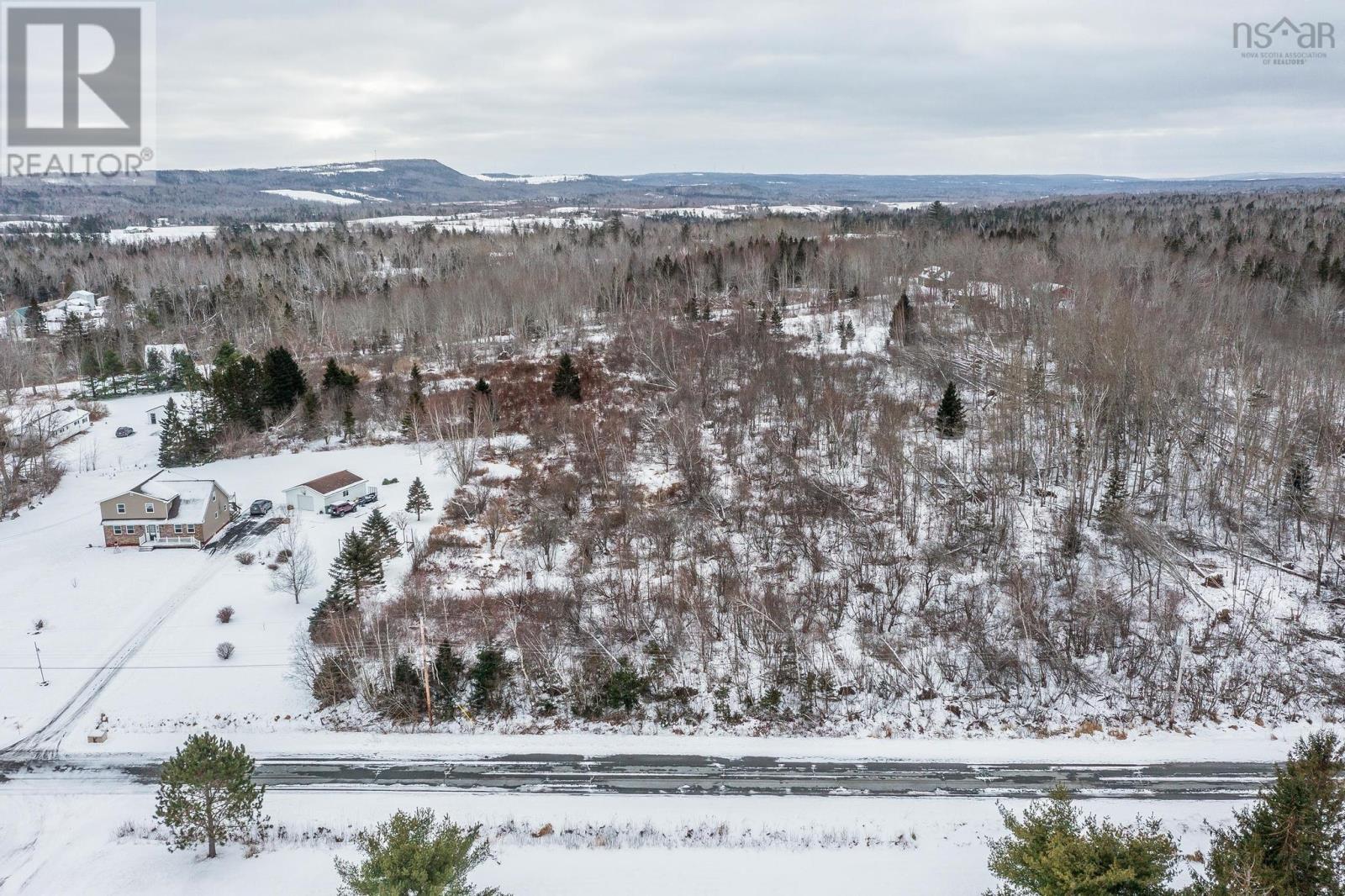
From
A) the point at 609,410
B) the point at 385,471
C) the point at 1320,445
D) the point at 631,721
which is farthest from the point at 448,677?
the point at 1320,445

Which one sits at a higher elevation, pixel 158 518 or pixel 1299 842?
pixel 158 518

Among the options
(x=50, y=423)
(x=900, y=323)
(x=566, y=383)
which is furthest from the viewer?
(x=900, y=323)

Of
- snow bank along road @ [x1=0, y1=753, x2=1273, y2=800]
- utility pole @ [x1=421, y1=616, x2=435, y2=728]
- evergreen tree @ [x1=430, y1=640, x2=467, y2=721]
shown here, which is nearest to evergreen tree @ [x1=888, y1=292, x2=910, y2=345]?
snow bank along road @ [x1=0, y1=753, x2=1273, y2=800]

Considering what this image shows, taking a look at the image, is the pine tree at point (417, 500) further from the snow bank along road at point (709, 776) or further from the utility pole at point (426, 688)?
the snow bank along road at point (709, 776)

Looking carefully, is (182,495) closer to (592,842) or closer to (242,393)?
(242,393)

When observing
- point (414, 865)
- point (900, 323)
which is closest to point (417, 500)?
point (414, 865)

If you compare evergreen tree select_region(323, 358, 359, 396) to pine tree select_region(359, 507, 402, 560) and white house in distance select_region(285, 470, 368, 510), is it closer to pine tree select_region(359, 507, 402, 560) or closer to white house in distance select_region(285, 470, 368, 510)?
white house in distance select_region(285, 470, 368, 510)

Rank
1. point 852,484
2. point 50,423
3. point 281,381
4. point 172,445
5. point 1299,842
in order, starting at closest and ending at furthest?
1. point 1299,842
2. point 852,484
3. point 172,445
4. point 50,423
5. point 281,381
